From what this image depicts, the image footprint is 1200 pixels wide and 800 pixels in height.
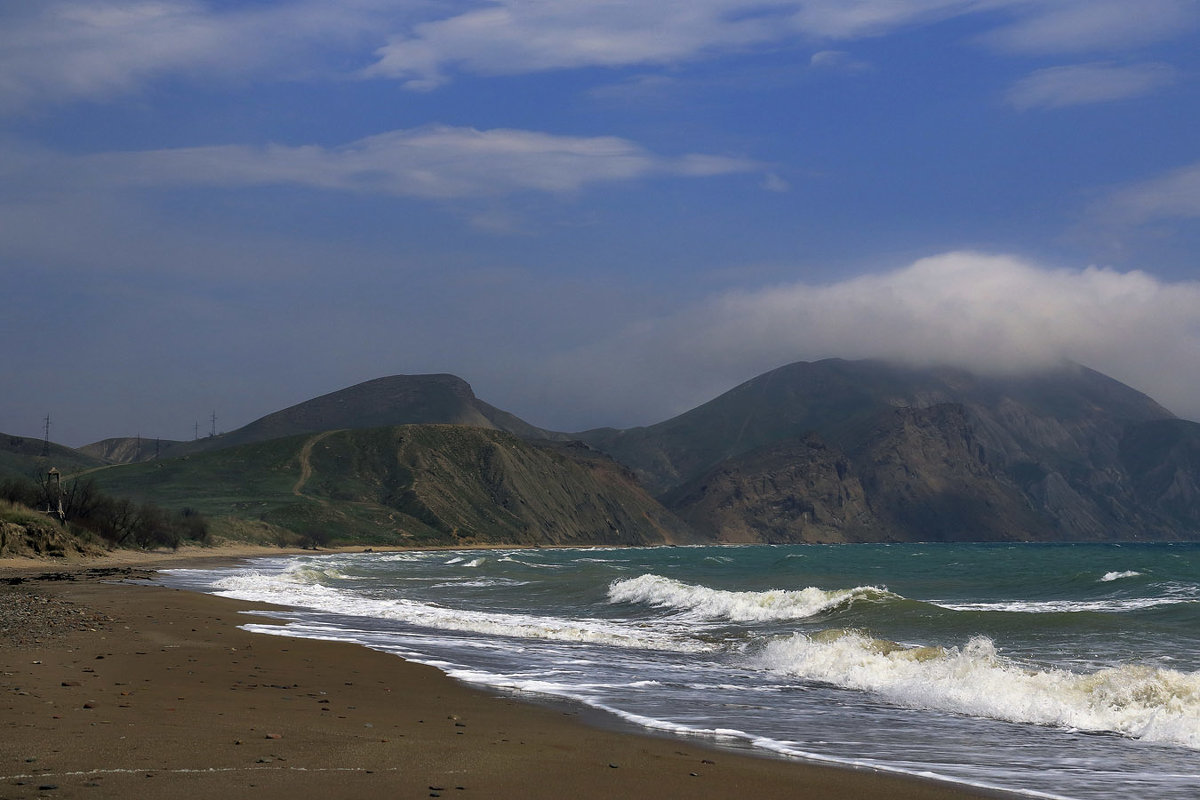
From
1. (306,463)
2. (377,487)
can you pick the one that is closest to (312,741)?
(377,487)

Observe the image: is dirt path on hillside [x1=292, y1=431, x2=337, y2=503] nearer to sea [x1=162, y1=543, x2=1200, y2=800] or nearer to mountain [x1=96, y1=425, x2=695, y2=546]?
mountain [x1=96, y1=425, x2=695, y2=546]

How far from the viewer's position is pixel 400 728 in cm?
1133

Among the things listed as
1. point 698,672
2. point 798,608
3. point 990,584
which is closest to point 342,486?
point 990,584

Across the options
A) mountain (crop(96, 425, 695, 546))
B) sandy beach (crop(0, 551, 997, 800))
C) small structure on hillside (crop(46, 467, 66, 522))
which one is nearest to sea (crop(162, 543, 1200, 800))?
sandy beach (crop(0, 551, 997, 800))

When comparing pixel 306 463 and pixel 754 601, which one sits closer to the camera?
pixel 754 601

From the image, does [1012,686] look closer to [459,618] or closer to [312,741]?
[312,741]

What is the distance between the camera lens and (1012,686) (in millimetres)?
15891

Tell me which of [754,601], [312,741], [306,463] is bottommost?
[754,601]

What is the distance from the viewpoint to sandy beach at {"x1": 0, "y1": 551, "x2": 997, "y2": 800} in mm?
8195

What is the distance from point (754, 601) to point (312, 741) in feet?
81.0

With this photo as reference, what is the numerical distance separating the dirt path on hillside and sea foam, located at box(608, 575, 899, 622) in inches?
4873

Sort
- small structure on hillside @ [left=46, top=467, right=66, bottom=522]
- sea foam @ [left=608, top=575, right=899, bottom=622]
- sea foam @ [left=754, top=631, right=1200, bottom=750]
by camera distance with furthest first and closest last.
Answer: small structure on hillside @ [left=46, top=467, right=66, bottom=522] → sea foam @ [left=608, top=575, right=899, bottom=622] → sea foam @ [left=754, top=631, right=1200, bottom=750]

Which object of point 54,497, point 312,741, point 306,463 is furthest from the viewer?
point 306,463

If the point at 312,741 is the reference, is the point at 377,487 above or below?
above
